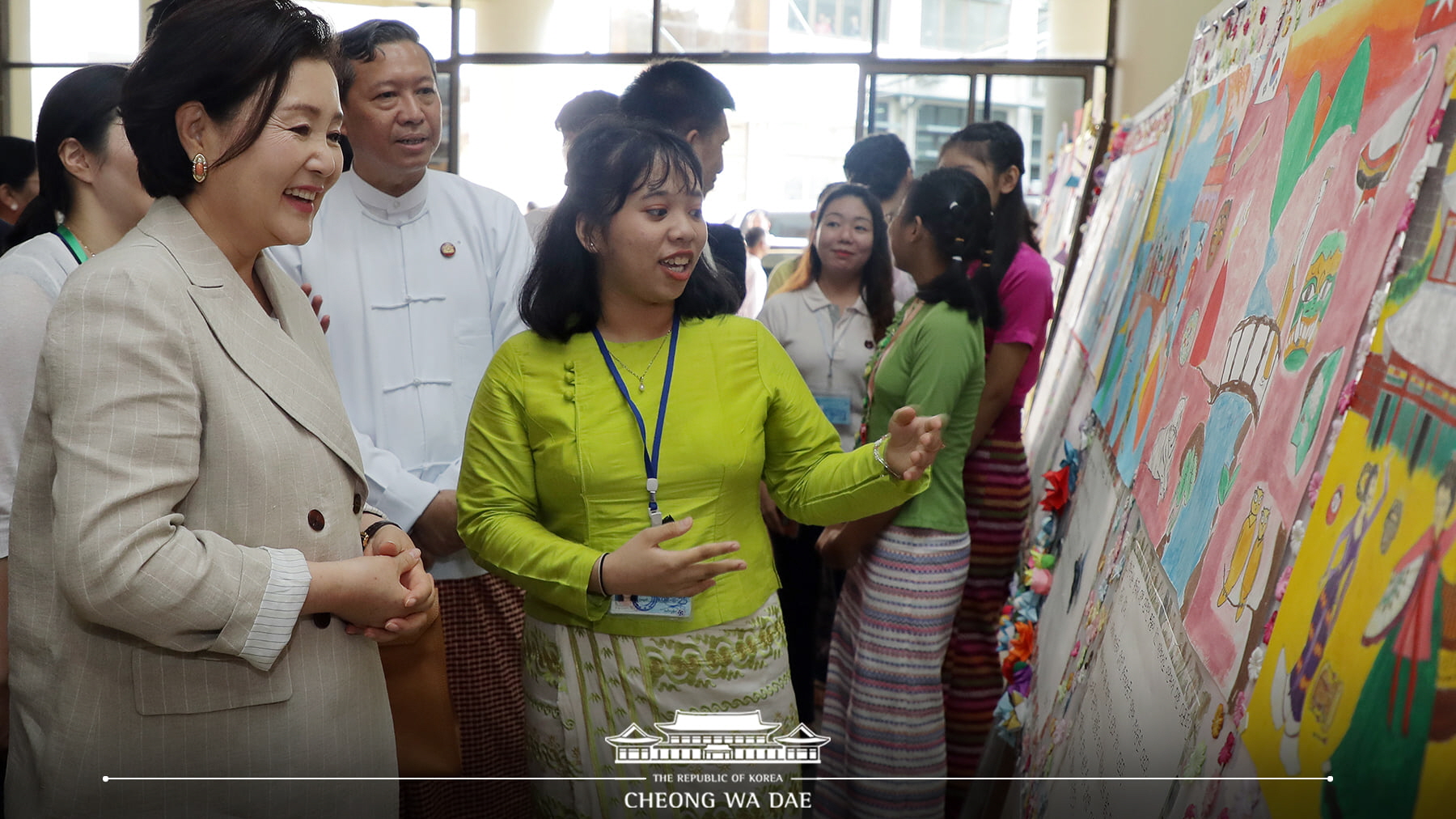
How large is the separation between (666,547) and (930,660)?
967mm

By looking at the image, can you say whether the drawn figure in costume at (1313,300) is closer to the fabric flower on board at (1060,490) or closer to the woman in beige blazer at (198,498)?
the woman in beige blazer at (198,498)

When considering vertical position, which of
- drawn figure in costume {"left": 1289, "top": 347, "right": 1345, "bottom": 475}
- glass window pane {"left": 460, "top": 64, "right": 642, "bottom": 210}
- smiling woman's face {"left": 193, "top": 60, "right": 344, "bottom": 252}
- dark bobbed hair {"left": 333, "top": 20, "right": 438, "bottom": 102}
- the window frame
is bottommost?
drawn figure in costume {"left": 1289, "top": 347, "right": 1345, "bottom": 475}

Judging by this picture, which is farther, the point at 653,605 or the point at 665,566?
the point at 653,605

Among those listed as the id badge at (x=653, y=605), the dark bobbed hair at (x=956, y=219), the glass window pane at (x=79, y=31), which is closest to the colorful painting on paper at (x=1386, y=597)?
the id badge at (x=653, y=605)

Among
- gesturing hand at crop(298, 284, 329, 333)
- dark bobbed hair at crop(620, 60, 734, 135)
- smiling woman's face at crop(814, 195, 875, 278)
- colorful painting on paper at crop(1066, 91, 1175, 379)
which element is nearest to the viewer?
gesturing hand at crop(298, 284, 329, 333)

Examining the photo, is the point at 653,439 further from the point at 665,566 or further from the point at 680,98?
the point at 680,98

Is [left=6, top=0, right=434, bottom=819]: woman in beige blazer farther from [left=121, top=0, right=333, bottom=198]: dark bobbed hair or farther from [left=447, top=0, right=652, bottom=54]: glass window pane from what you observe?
[left=447, top=0, right=652, bottom=54]: glass window pane

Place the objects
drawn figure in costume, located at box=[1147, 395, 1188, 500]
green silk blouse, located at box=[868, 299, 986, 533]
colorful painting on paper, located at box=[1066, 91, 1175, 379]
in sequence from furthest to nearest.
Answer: colorful painting on paper, located at box=[1066, 91, 1175, 379] < green silk blouse, located at box=[868, 299, 986, 533] < drawn figure in costume, located at box=[1147, 395, 1188, 500]

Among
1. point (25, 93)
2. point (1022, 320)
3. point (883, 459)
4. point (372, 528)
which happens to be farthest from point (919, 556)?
point (25, 93)

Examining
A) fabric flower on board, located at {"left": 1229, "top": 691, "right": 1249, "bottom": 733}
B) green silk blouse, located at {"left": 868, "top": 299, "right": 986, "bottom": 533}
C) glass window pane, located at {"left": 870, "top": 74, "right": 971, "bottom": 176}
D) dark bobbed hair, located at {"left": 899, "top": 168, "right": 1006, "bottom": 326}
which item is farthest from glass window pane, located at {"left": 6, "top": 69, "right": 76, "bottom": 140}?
fabric flower on board, located at {"left": 1229, "top": 691, "right": 1249, "bottom": 733}

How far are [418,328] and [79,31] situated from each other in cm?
798

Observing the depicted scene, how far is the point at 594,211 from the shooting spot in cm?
173

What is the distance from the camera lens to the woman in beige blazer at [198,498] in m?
1.09

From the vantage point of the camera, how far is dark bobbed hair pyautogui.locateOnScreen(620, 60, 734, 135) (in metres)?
2.56
